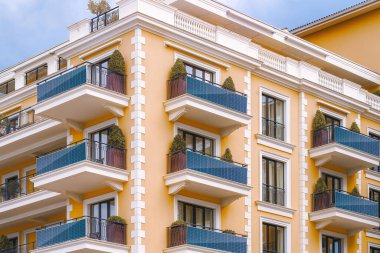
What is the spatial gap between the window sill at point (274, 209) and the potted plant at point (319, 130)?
409 cm

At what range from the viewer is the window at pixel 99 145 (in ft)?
137

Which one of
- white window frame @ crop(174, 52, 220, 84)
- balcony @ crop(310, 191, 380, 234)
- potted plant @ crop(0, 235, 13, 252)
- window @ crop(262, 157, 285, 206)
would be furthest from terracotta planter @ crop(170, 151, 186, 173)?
potted plant @ crop(0, 235, 13, 252)

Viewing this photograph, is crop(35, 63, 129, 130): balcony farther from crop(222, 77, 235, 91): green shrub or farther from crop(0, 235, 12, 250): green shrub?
crop(0, 235, 12, 250): green shrub

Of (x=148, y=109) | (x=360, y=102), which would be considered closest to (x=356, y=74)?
(x=360, y=102)

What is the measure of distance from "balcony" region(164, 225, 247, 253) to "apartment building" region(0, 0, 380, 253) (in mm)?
53

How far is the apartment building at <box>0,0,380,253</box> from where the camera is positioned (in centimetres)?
4081

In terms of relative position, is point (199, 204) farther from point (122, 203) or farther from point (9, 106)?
point (9, 106)

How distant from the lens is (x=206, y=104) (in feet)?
139

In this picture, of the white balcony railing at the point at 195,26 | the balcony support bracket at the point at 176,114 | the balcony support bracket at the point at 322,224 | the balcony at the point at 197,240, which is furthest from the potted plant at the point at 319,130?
the balcony support bracket at the point at 176,114

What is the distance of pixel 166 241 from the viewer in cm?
4069

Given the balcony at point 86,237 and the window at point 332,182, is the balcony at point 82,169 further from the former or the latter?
the window at point 332,182

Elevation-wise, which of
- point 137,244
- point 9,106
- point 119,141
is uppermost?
point 9,106

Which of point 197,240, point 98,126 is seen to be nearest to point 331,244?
point 197,240

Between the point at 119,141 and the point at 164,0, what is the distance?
8492 millimetres
